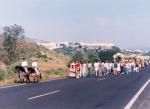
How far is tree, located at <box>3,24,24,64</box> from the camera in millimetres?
69375

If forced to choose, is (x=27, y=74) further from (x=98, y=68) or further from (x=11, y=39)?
(x=11, y=39)

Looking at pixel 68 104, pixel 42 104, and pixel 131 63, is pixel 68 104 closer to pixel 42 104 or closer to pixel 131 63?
pixel 42 104

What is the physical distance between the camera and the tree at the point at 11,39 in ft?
228

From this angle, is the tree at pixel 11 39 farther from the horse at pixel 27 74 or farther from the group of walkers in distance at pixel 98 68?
the horse at pixel 27 74

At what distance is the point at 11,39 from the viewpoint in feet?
232

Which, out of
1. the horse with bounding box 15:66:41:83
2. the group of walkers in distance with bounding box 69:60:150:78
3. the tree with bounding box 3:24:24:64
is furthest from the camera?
the tree with bounding box 3:24:24:64

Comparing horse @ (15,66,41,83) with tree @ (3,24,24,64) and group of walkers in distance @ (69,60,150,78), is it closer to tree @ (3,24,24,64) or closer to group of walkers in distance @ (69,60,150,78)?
group of walkers in distance @ (69,60,150,78)

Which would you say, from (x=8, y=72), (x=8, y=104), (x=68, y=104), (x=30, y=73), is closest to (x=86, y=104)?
(x=68, y=104)

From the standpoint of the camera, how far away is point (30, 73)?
33.2 m

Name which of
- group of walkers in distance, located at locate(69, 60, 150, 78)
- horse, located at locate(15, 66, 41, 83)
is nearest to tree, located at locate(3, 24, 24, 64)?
group of walkers in distance, located at locate(69, 60, 150, 78)

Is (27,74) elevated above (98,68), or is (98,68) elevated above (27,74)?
(27,74)

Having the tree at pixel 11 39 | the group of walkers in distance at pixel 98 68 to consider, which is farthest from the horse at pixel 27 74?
the tree at pixel 11 39

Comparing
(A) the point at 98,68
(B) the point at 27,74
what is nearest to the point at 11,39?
(A) the point at 98,68

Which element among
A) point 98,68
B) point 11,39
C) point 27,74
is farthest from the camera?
point 11,39
